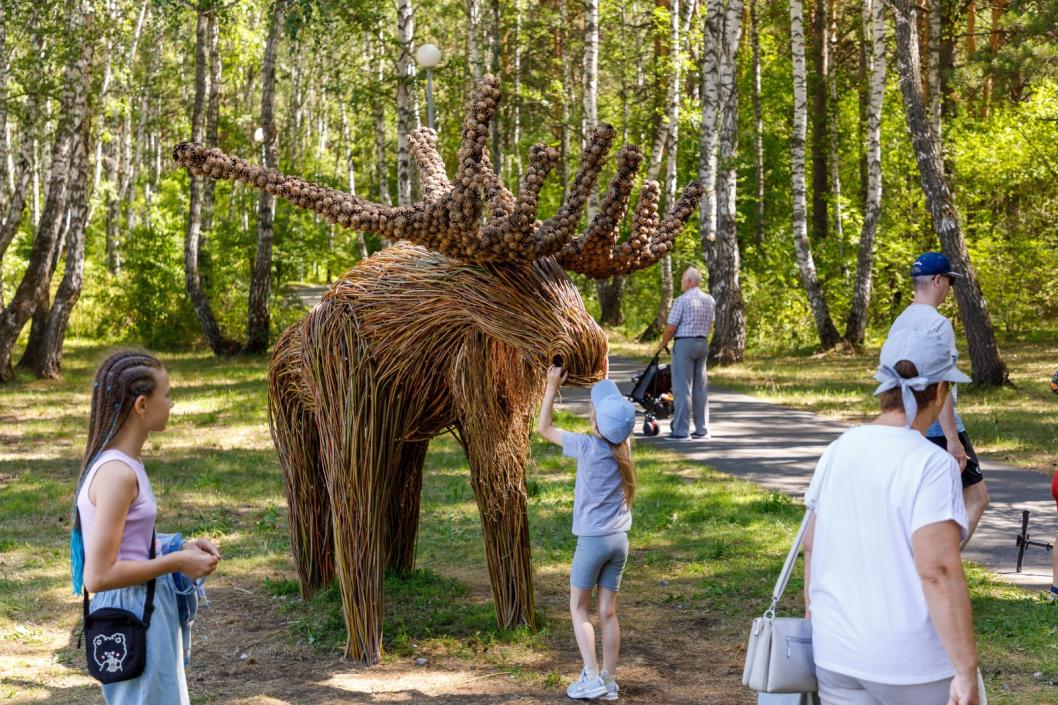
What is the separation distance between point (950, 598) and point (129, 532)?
246cm

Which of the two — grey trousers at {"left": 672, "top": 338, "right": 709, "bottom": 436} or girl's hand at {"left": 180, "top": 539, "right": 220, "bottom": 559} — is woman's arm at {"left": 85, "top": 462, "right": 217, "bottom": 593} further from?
grey trousers at {"left": 672, "top": 338, "right": 709, "bottom": 436}

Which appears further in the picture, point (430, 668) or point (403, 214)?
point (430, 668)

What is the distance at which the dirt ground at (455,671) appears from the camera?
241 inches

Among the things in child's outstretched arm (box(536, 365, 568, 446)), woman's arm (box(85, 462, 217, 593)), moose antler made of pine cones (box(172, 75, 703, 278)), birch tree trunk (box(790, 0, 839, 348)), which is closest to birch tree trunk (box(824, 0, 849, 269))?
birch tree trunk (box(790, 0, 839, 348))

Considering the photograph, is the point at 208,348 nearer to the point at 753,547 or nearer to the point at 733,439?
the point at 733,439

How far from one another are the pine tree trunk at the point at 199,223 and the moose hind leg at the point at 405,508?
17.5m

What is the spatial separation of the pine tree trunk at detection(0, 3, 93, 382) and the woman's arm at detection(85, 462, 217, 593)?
1787cm

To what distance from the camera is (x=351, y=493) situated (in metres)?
6.65

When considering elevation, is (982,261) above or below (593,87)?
below

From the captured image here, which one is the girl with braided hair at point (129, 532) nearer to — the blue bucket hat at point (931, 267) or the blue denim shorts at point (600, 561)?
the blue denim shorts at point (600, 561)

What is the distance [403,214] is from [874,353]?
19090 millimetres

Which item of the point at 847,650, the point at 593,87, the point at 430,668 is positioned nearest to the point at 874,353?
the point at 593,87

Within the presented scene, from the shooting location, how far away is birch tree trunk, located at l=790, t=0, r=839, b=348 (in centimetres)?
2253

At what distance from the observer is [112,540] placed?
3.55 m
